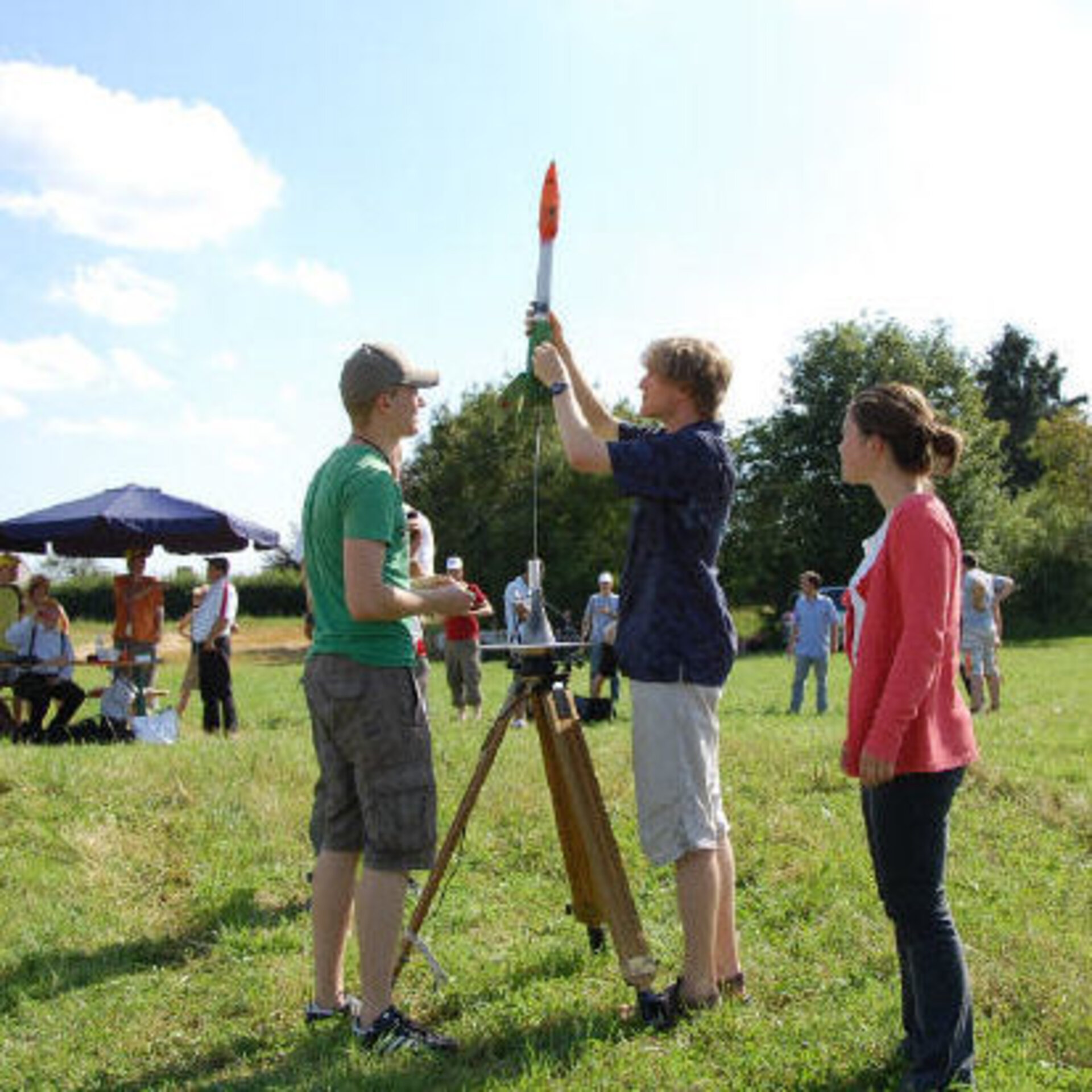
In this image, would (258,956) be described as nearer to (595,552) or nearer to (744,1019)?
(744,1019)

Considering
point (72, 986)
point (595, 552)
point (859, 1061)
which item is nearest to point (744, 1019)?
point (859, 1061)

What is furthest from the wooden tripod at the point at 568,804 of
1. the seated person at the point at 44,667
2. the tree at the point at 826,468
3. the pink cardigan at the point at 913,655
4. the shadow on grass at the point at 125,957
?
the tree at the point at 826,468

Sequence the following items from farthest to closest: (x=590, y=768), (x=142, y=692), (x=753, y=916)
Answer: (x=142, y=692), (x=753, y=916), (x=590, y=768)

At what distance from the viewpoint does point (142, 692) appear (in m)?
13.2

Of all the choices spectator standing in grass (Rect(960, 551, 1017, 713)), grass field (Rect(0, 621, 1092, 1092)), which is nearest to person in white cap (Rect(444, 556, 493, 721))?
grass field (Rect(0, 621, 1092, 1092))

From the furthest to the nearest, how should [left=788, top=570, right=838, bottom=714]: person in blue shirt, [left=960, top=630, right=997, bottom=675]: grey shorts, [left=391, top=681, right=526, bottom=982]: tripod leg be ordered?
[left=788, top=570, right=838, bottom=714]: person in blue shirt → [left=960, top=630, right=997, bottom=675]: grey shorts → [left=391, top=681, right=526, bottom=982]: tripod leg

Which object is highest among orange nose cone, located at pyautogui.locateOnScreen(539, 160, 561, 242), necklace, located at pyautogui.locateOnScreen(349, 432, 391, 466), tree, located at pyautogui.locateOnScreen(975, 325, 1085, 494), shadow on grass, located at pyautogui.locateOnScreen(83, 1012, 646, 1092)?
tree, located at pyautogui.locateOnScreen(975, 325, 1085, 494)

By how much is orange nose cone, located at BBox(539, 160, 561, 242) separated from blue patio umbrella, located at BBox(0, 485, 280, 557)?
10.7 meters

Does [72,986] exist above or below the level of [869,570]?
below

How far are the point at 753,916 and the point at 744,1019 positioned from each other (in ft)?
4.90

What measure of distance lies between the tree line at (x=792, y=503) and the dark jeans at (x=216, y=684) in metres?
31.8

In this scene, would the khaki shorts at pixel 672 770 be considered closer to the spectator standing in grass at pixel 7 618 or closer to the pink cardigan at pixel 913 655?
the pink cardigan at pixel 913 655

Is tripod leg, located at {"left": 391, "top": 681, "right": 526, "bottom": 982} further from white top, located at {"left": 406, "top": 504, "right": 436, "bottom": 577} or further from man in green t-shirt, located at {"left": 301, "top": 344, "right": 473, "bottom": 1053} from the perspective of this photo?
white top, located at {"left": 406, "top": 504, "right": 436, "bottom": 577}

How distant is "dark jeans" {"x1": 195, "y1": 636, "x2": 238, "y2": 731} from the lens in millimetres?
13312
